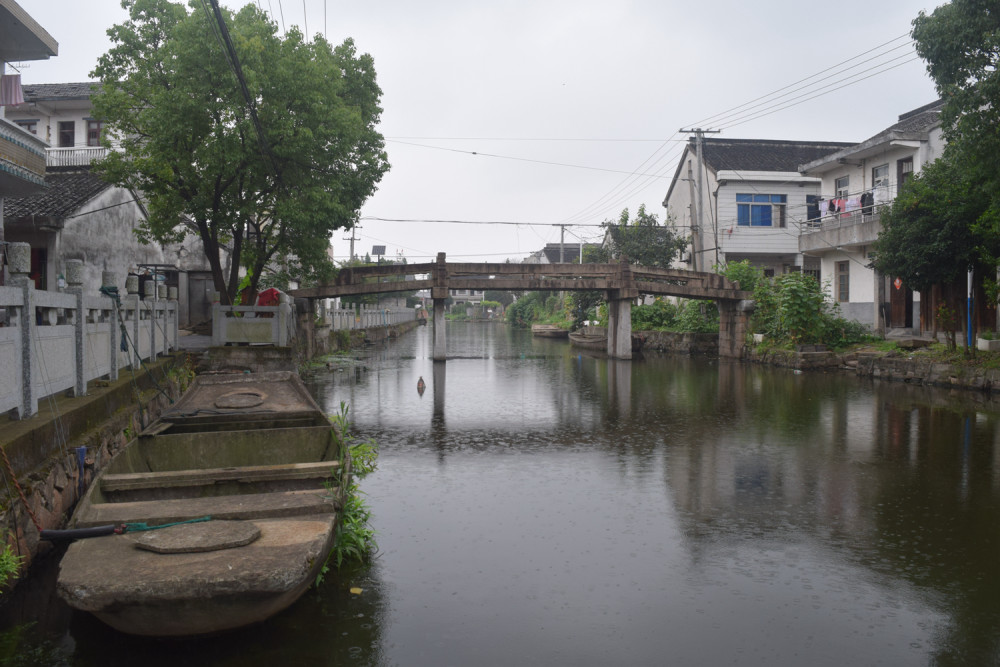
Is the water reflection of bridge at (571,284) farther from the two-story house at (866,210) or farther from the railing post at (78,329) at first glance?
the railing post at (78,329)

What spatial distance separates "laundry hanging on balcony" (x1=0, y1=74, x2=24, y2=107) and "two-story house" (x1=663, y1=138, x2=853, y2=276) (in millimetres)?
25964

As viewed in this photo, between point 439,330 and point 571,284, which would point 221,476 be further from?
point 571,284

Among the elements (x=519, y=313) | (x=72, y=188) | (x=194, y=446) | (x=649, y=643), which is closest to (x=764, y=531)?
(x=649, y=643)

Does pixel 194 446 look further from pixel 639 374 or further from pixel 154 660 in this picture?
pixel 639 374

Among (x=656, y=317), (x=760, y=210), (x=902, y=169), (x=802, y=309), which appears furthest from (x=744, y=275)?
(x=656, y=317)

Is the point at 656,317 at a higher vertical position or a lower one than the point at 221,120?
lower

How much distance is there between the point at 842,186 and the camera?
28.7m

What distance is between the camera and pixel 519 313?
7712 cm

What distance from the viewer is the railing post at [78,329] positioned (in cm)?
873

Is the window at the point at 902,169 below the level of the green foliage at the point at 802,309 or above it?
above

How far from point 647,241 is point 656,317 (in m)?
4.03

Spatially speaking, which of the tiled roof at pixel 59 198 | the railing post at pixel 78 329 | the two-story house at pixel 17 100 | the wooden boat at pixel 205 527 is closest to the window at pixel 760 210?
the tiled roof at pixel 59 198

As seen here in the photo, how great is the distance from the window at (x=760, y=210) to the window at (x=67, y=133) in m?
28.2

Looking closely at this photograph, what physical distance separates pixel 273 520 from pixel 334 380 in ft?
55.4
